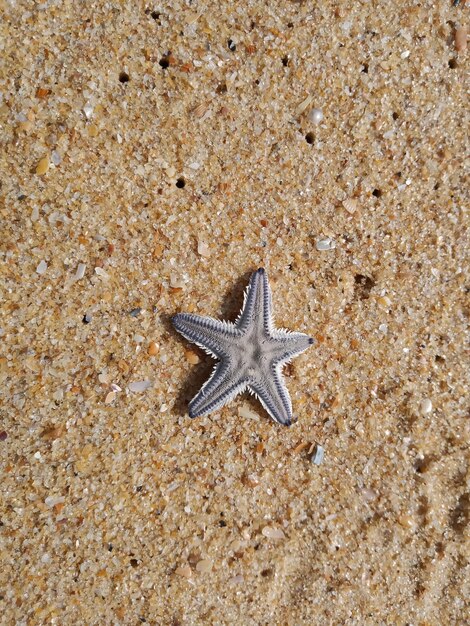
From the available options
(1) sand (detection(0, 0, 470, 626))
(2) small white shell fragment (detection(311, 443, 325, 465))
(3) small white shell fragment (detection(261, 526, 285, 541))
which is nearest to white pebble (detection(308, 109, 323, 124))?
(1) sand (detection(0, 0, 470, 626))

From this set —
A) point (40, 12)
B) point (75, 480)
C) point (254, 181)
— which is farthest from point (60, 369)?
point (40, 12)

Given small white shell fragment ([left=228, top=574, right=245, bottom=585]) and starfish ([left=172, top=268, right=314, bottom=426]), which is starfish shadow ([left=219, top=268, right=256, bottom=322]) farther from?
small white shell fragment ([left=228, top=574, right=245, bottom=585])

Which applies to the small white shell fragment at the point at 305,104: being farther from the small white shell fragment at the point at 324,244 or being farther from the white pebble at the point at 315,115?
the small white shell fragment at the point at 324,244

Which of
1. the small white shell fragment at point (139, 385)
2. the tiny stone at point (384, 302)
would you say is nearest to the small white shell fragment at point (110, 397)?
the small white shell fragment at point (139, 385)

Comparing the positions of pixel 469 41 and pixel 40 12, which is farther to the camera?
pixel 469 41

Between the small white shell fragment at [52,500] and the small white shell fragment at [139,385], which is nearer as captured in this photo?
the small white shell fragment at [52,500]

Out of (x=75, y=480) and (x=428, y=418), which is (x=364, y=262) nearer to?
(x=428, y=418)

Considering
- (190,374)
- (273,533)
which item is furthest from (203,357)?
(273,533)
